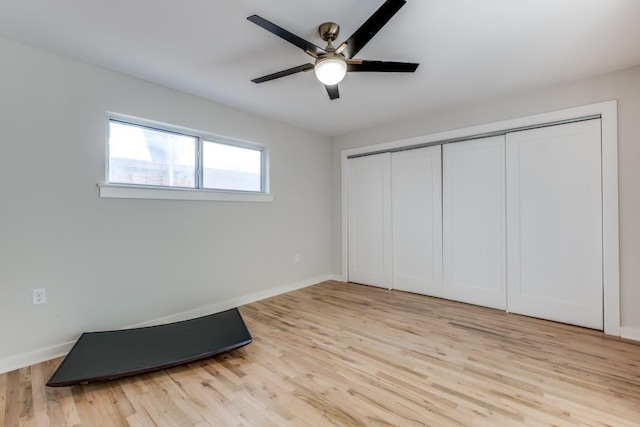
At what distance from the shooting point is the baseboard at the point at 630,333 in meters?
2.47

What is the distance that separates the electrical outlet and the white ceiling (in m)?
1.88

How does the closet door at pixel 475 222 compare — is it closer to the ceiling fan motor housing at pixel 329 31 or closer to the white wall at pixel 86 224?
the ceiling fan motor housing at pixel 329 31

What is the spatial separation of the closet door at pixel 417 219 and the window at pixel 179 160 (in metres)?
1.94

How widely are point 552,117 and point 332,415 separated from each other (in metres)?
3.38

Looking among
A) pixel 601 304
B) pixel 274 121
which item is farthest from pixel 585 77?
pixel 274 121

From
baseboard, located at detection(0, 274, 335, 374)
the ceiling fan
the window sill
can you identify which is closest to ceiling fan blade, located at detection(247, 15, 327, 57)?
the ceiling fan

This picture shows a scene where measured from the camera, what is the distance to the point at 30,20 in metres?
1.85

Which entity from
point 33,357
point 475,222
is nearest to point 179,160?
point 33,357

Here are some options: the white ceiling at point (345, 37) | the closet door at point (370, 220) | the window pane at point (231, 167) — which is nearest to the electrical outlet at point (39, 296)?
the window pane at point (231, 167)

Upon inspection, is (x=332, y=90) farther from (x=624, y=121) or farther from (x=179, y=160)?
(x=624, y=121)

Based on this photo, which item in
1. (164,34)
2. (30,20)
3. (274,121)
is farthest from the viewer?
(274,121)

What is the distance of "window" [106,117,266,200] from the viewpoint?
2654mm

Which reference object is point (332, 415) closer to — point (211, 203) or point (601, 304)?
point (211, 203)

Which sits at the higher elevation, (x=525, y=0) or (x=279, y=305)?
(x=525, y=0)
